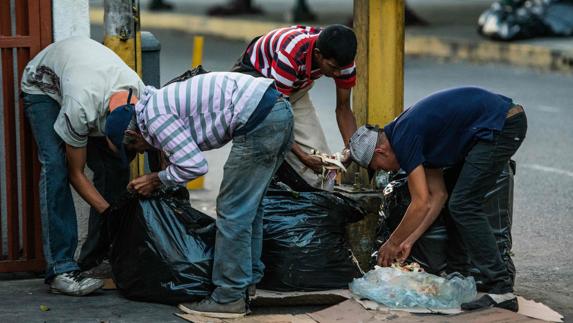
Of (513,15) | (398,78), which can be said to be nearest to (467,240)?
(398,78)

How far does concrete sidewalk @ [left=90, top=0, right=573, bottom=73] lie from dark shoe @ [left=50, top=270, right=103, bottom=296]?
31.4 feet

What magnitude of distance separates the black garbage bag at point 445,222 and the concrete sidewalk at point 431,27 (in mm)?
8732

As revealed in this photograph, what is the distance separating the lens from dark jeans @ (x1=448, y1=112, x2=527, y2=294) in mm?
4863

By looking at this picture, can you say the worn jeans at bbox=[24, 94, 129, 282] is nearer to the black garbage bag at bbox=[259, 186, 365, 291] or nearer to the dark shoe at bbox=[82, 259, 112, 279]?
the dark shoe at bbox=[82, 259, 112, 279]

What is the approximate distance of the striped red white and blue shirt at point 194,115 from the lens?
448cm

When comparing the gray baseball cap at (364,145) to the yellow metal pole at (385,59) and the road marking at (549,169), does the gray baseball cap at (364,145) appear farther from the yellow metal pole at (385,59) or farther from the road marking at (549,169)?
the road marking at (549,169)

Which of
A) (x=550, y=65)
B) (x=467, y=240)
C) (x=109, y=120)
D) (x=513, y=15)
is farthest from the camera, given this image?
(x=513, y=15)

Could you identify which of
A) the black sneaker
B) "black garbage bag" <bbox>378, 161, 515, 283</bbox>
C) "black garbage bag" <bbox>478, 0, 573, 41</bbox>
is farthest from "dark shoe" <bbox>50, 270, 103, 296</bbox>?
"black garbage bag" <bbox>478, 0, 573, 41</bbox>

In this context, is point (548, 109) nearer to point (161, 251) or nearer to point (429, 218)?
point (429, 218)

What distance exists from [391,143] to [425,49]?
10.8 m

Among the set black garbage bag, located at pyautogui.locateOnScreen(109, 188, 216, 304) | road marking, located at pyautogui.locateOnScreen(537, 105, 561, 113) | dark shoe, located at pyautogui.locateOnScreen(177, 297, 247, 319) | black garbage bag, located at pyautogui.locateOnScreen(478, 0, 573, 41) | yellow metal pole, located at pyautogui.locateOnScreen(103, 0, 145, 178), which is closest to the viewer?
dark shoe, located at pyautogui.locateOnScreen(177, 297, 247, 319)

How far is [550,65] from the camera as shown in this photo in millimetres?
13656

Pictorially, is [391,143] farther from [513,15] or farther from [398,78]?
[513,15]

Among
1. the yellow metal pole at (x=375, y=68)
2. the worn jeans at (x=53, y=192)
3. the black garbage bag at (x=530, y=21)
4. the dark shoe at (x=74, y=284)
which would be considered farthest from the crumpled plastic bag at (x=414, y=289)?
the black garbage bag at (x=530, y=21)
